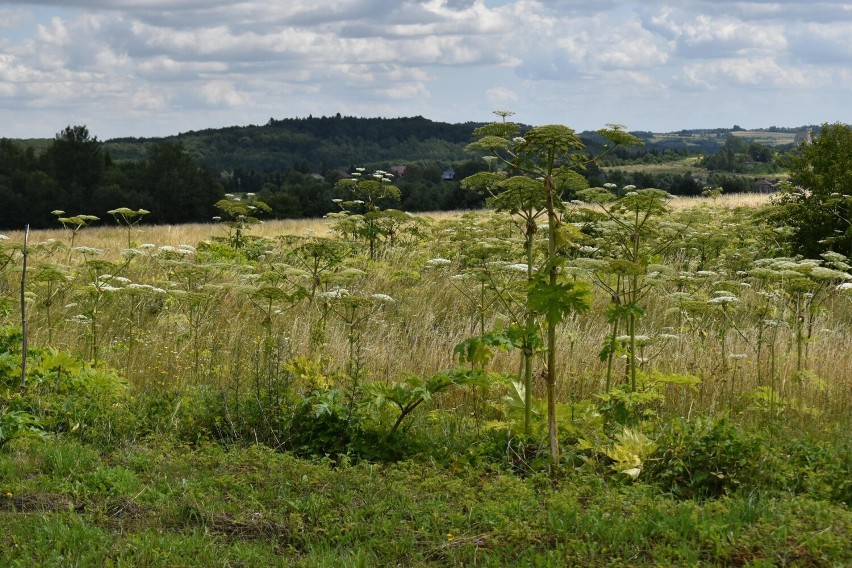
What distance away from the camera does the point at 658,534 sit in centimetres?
470

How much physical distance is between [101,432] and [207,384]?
1292 millimetres

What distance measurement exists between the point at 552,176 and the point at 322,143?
12356cm

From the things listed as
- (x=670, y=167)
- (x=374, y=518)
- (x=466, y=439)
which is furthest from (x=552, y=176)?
(x=670, y=167)

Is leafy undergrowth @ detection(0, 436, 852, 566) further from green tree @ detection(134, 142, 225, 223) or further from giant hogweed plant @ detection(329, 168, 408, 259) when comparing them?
green tree @ detection(134, 142, 225, 223)

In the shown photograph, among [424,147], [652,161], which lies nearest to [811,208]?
[652,161]

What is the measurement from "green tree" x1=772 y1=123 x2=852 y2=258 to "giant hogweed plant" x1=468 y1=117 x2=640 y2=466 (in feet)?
28.1

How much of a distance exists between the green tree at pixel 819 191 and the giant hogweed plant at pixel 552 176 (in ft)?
28.1

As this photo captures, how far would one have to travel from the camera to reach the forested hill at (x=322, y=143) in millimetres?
120688

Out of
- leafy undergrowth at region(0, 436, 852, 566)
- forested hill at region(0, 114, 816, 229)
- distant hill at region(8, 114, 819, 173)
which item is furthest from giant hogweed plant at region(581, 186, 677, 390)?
distant hill at region(8, 114, 819, 173)

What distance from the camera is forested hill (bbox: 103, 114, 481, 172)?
4751 inches

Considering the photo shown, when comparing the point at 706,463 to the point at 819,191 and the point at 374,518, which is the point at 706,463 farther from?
the point at 819,191

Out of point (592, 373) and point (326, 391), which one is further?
point (592, 373)

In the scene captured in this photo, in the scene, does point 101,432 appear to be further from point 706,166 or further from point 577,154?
point 706,166

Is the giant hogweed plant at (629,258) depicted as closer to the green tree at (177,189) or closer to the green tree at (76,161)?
the green tree at (177,189)
